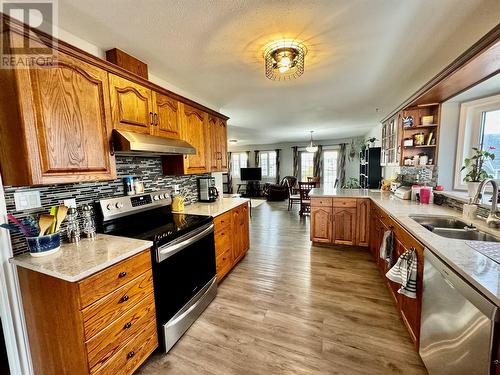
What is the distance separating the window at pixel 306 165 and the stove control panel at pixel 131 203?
23.0 ft

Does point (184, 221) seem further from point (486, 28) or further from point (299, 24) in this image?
point (486, 28)

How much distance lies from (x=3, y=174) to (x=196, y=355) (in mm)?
1664

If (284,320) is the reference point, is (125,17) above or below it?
above

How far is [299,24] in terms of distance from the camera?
147 cm

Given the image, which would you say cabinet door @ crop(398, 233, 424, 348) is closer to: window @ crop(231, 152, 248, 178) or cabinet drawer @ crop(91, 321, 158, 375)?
cabinet drawer @ crop(91, 321, 158, 375)

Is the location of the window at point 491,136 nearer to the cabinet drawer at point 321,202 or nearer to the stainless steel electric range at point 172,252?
the cabinet drawer at point 321,202

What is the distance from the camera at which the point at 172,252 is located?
1.57 metres

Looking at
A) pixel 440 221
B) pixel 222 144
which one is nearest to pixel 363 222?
pixel 440 221

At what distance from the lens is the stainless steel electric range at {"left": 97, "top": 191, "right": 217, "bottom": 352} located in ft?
4.98

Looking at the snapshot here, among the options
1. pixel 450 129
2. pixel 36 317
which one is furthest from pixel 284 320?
pixel 450 129

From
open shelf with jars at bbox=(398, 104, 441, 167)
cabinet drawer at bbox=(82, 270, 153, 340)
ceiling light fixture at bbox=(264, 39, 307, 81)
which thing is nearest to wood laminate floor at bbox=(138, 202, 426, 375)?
cabinet drawer at bbox=(82, 270, 153, 340)

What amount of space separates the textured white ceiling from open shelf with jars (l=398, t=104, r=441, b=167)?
543mm

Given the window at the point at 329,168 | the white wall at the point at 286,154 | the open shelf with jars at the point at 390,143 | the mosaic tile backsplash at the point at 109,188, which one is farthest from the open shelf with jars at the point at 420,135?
the window at the point at 329,168

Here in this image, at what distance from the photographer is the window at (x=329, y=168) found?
816cm
